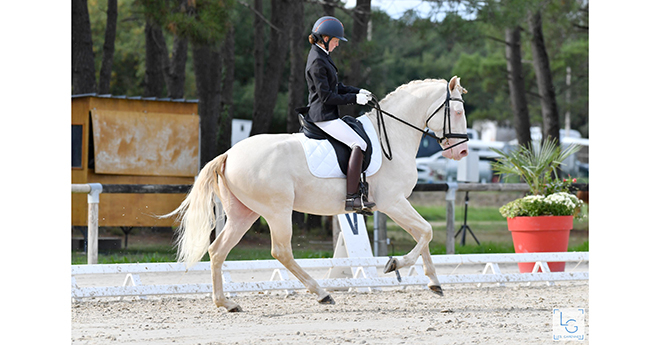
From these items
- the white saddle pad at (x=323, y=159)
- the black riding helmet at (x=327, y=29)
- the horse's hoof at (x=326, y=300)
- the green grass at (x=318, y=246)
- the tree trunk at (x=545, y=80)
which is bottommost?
the green grass at (x=318, y=246)

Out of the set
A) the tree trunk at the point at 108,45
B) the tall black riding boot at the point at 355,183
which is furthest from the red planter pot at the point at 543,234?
the tree trunk at the point at 108,45

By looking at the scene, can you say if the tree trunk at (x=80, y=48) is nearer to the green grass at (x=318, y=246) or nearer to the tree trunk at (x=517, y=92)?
the green grass at (x=318, y=246)

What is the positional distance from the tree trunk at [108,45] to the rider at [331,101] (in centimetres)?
955

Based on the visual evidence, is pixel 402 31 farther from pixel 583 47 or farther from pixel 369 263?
pixel 583 47

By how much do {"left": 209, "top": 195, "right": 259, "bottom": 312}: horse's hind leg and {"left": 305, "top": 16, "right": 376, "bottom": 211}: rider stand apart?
3.09 feet

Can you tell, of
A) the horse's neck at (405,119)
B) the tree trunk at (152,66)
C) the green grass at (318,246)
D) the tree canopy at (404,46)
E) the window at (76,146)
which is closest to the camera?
the horse's neck at (405,119)

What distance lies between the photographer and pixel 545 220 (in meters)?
7.93

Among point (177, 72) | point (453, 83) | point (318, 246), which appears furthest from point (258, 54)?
point (453, 83)

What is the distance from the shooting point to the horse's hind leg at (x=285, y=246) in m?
5.60

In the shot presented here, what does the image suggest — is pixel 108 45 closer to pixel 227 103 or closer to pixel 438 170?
pixel 227 103

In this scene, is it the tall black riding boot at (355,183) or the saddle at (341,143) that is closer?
the tall black riding boot at (355,183)

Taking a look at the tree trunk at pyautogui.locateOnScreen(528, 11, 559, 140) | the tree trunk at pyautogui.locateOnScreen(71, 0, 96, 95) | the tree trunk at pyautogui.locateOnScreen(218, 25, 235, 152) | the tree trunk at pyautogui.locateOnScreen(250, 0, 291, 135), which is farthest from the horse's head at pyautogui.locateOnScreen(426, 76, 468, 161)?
the tree trunk at pyautogui.locateOnScreen(218, 25, 235, 152)

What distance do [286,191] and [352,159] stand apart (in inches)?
23.8

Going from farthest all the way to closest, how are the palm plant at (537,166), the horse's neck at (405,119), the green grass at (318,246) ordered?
the green grass at (318,246), the palm plant at (537,166), the horse's neck at (405,119)
